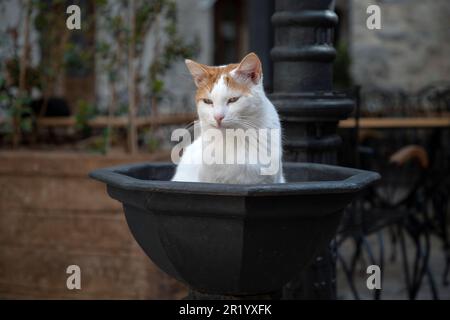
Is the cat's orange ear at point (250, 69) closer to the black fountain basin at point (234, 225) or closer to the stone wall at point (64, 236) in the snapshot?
the black fountain basin at point (234, 225)

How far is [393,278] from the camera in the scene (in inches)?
161

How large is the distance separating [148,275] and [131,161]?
1.84 ft

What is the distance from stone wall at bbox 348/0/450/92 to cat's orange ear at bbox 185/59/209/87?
6.70 m

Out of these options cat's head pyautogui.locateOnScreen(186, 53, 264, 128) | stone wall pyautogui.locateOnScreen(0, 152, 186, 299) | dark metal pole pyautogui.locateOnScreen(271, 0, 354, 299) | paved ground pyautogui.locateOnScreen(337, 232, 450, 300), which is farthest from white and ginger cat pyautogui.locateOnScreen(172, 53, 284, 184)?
paved ground pyautogui.locateOnScreen(337, 232, 450, 300)

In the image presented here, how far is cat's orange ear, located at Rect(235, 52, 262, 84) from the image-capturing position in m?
1.74

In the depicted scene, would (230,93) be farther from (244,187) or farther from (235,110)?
(244,187)

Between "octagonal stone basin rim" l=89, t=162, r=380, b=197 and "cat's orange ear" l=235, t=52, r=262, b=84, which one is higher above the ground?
"cat's orange ear" l=235, t=52, r=262, b=84

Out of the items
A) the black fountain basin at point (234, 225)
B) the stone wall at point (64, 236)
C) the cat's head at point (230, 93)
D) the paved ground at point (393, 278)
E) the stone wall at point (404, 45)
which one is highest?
the stone wall at point (404, 45)

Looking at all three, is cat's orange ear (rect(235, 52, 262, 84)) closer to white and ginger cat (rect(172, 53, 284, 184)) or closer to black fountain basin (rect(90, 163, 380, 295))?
white and ginger cat (rect(172, 53, 284, 184))

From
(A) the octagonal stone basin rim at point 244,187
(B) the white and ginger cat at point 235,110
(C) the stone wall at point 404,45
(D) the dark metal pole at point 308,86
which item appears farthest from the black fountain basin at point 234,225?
(C) the stone wall at point 404,45

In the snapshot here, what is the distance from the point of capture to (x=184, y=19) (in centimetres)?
980

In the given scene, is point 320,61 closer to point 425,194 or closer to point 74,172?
point 74,172

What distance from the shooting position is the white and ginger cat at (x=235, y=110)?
174 cm
